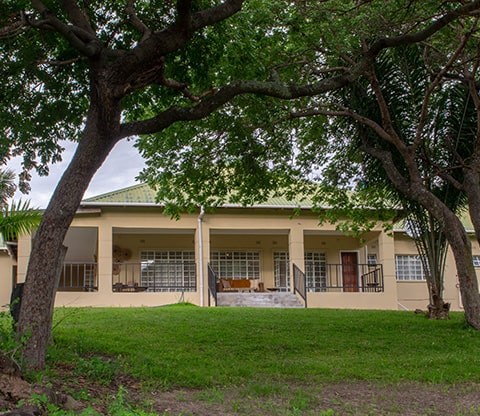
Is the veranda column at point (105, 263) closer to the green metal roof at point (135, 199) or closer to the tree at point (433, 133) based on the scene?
the green metal roof at point (135, 199)

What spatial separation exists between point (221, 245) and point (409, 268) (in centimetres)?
784

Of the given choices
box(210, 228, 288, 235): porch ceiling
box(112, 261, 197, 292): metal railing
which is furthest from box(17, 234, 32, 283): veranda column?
box(210, 228, 288, 235): porch ceiling

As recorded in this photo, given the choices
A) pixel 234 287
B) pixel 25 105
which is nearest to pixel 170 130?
pixel 25 105

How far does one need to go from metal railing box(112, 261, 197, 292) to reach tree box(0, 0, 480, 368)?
389 inches

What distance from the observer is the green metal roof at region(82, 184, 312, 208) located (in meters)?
19.8

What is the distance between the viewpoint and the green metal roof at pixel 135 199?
779 inches

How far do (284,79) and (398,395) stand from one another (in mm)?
7202

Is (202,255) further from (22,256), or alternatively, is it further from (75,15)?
(75,15)

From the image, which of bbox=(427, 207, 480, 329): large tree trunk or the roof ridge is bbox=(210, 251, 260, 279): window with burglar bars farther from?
bbox=(427, 207, 480, 329): large tree trunk

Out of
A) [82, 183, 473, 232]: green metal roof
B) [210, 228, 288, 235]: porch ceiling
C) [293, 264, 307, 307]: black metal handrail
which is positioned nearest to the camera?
[82, 183, 473, 232]: green metal roof

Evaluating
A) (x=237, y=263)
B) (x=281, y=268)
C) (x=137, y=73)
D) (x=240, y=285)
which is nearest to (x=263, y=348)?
(x=137, y=73)

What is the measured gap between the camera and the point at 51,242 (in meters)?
6.67

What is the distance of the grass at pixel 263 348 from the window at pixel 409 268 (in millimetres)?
11253

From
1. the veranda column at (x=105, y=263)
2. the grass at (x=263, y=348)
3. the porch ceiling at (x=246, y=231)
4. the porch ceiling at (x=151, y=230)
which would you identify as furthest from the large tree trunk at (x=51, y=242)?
the porch ceiling at (x=246, y=231)
